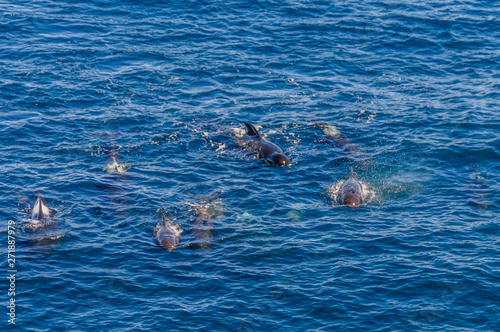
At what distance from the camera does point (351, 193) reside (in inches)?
1043

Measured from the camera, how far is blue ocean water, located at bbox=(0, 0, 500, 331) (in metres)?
21.2

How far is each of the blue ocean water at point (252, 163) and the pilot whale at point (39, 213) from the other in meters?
0.59

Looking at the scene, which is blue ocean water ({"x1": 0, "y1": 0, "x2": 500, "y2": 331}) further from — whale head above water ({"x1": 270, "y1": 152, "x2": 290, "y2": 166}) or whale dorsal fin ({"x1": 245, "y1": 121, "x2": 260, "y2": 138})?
whale dorsal fin ({"x1": 245, "y1": 121, "x2": 260, "y2": 138})

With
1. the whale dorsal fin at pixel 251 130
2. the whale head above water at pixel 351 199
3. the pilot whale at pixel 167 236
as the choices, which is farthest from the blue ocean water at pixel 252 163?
the whale dorsal fin at pixel 251 130

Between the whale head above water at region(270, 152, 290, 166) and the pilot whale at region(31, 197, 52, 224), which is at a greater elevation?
the whale head above water at region(270, 152, 290, 166)

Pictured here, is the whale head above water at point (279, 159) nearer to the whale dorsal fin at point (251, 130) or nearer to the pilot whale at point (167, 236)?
the whale dorsal fin at point (251, 130)

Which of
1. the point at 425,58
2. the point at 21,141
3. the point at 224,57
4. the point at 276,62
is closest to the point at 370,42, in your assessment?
the point at 425,58

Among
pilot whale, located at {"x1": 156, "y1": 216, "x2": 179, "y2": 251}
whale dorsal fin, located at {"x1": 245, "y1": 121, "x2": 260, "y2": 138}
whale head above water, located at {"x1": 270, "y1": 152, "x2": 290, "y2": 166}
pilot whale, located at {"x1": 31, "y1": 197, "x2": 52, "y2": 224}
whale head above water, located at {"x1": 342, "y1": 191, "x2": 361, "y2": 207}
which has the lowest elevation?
pilot whale, located at {"x1": 156, "y1": 216, "x2": 179, "y2": 251}

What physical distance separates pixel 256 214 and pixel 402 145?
990cm

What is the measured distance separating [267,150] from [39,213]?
441 inches

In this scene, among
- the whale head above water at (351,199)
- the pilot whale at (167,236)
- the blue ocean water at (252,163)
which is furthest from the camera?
the whale head above water at (351,199)

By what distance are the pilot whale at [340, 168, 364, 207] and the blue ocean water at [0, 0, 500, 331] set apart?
0.45 meters

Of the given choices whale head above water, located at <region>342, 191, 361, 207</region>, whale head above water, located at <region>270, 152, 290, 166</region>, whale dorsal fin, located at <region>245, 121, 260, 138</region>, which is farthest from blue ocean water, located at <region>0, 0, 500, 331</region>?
whale dorsal fin, located at <region>245, 121, 260, 138</region>

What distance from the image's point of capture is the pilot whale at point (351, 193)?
26.4m
